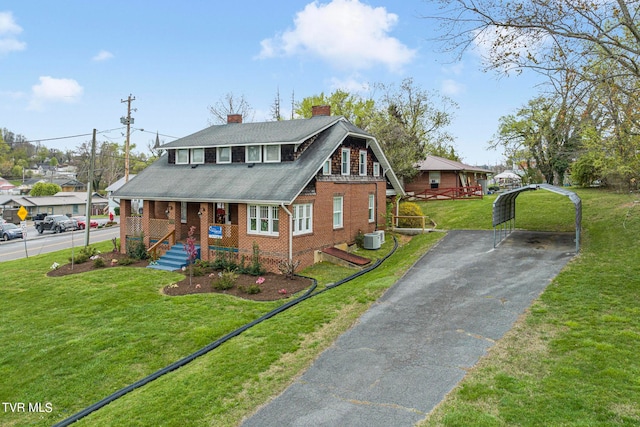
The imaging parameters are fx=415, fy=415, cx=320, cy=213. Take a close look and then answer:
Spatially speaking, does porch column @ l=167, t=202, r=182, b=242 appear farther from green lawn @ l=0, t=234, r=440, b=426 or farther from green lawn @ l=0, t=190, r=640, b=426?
green lawn @ l=0, t=234, r=440, b=426

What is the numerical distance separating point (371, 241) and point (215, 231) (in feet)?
28.1

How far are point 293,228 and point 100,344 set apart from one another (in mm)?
9027

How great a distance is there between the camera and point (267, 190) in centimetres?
1855

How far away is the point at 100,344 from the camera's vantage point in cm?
1173

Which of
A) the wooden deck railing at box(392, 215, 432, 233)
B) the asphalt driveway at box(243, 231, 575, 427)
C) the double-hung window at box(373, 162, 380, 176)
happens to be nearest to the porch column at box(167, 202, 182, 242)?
Answer: the double-hung window at box(373, 162, 380, 176)

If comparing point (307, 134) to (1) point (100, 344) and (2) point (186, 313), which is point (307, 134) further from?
(1) point (100, 344)

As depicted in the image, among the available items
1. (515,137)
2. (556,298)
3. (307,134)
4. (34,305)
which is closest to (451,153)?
(515,137)

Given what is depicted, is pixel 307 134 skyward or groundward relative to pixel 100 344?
skyward

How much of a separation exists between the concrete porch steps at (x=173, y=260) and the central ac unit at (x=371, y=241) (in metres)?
9.03

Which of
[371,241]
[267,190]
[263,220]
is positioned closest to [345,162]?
[371,241]

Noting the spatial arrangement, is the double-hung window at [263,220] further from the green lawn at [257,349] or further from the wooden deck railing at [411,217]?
the wooden deck railing at [411,217]

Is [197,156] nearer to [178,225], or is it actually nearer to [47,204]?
[178,225]

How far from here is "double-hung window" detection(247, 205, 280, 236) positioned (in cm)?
1856

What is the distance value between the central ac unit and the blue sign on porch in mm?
8155
